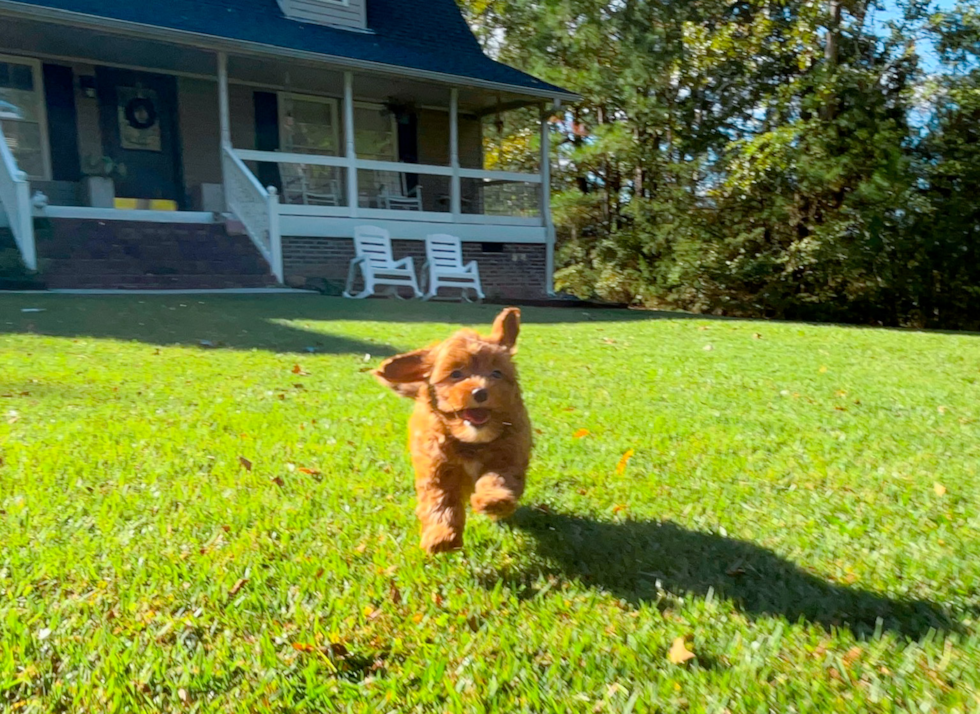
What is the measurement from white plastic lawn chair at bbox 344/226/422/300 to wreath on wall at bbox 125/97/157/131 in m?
4.63

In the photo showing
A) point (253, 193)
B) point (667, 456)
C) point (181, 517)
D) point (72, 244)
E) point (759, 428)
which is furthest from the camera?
point (253, 193)

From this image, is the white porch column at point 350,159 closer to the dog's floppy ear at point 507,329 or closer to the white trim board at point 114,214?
the white trim board at point 114,214

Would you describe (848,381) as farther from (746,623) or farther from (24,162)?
(24,162)

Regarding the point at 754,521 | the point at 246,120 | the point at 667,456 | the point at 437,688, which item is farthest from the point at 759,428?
the point at 246,120

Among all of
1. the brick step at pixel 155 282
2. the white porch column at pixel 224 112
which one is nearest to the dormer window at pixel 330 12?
the white porch column at pixel 224 112

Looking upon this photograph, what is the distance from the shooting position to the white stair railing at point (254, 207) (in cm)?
1277

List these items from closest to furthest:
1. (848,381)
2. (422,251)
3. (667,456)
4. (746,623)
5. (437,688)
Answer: (437,688)
(746,623)
(667,456)
(848,381)
(422,251)

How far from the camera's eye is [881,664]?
6.13ft

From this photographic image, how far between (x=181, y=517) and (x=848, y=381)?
5.13 m

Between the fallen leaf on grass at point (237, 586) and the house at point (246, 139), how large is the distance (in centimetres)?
960

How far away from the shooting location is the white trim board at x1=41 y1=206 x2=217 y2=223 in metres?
11.6

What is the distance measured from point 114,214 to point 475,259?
23.0 feet

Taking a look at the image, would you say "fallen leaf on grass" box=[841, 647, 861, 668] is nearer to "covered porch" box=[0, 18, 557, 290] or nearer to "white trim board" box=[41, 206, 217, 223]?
"covered porch" box=[0, 18, 557, 290]

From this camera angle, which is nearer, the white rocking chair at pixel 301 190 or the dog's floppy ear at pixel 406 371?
the dog's floppy ear at pixel 406 371
